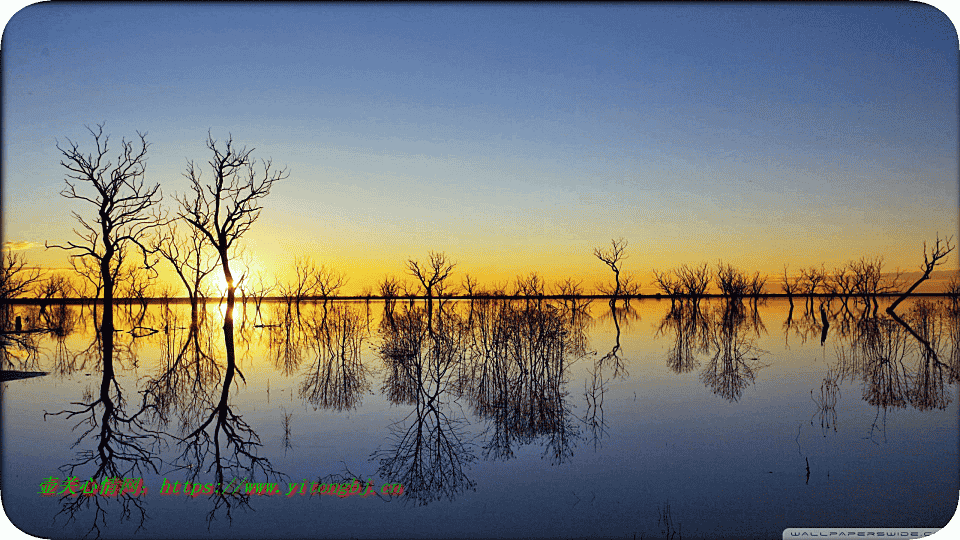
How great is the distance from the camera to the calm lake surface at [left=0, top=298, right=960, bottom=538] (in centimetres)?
479

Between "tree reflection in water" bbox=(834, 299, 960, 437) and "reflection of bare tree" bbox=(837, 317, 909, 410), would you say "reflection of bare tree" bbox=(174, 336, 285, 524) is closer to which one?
"tree reflection in water" bbox=(834, 299, 960, 437)

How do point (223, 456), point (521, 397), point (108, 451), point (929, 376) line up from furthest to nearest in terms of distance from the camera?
point (929, 376) → point (521, 397) → point (108, 451) → point (223, 456)

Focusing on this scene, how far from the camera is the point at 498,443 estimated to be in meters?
6.47

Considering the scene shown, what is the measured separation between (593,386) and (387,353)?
5.03 metres

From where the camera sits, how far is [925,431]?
23.1 ft

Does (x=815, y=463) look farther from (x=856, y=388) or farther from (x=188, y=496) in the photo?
(x=188, y=496)

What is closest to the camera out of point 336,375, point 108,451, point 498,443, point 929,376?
point 108,451

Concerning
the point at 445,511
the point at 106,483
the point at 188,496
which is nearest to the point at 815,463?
the point at 445,511

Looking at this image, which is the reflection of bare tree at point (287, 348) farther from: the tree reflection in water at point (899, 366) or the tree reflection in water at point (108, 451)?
the tree reflection in water at point (899, 366)

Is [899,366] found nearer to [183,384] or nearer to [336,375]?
[336,375]

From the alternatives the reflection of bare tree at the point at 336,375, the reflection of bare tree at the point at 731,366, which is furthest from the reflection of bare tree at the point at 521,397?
the reflection of bare tree at the point at 731,366

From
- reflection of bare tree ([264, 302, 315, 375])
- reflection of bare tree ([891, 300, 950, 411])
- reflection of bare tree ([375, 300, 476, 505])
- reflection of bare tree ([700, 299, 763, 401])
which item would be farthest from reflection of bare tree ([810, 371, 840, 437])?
reflection of bare tree ([264, 302, 315, 375])

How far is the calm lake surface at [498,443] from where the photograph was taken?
15.7 ft

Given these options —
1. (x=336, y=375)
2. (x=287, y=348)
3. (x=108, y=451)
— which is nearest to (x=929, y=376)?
(x=336, y=375)
